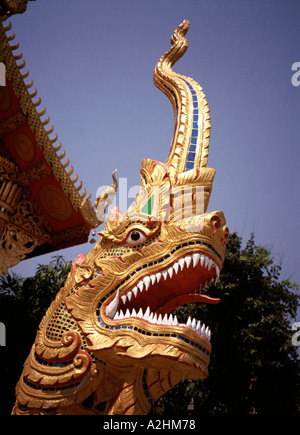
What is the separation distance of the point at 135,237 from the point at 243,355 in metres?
6.29

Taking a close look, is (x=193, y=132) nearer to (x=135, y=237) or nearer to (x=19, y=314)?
(x=135, y=237)

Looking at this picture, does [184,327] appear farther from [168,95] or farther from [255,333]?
[255,333]

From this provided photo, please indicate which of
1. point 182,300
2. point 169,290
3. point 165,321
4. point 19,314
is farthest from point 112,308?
point 19,314

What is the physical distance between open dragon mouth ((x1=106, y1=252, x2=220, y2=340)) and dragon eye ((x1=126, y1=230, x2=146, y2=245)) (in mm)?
340

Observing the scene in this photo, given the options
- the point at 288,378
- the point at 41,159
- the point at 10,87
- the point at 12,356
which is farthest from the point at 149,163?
the point at 288,378

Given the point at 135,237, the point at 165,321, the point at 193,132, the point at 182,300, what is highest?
the point at 193,132

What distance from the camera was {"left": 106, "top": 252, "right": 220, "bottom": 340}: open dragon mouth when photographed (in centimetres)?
286

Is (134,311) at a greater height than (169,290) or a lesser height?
lesser

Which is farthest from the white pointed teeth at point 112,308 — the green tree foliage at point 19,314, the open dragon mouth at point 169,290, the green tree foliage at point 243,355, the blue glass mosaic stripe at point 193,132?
the green tree foliage at point 243,355

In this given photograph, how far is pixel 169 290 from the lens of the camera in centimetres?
330

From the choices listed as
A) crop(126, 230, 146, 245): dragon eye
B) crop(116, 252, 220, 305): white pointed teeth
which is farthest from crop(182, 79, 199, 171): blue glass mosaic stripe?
crop(116, 252, 220, 305): white pointed teeth

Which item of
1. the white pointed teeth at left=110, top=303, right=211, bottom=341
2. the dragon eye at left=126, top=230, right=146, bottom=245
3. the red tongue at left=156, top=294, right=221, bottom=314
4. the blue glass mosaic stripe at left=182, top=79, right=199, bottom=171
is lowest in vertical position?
the white pointed teeth at left=110, top=303, right=211, bottom=341

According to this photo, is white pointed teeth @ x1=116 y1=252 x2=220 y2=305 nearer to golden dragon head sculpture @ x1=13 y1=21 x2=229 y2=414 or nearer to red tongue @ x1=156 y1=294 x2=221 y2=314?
golden dragon head sculpture @ x1=13 y1=21 x2=229 y2=414

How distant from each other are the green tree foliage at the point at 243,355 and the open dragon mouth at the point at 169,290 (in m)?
5.16
